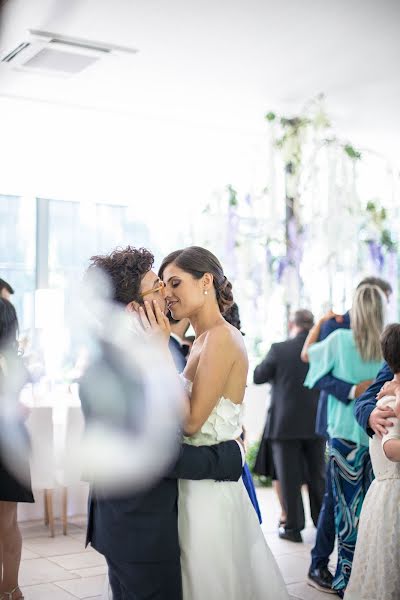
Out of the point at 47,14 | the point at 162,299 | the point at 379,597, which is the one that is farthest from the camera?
the point at 47,14

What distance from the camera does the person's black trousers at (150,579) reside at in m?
2.09

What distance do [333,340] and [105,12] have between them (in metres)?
2.44

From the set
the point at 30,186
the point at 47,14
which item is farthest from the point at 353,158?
the point at 47,14

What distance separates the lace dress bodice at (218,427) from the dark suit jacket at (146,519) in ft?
0.36

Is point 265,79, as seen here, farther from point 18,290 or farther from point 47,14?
point 18,290

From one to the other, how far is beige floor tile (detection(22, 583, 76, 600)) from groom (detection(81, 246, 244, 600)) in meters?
2.00

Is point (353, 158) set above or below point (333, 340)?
above

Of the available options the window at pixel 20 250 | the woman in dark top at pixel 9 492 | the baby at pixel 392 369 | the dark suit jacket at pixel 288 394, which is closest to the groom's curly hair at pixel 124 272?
the baby at pixel 392 369

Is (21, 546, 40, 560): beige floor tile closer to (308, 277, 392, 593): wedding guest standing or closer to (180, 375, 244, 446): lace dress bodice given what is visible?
(308, 277, 392, 593): wedding guest standing

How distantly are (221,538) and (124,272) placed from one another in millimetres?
773

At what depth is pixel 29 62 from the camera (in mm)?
5840

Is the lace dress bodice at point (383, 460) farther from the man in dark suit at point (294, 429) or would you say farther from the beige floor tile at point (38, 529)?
the beige floor tile at point (38, 529)

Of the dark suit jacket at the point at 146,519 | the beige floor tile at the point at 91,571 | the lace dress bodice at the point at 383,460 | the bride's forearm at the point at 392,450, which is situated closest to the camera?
the dark suit jacket at the point at 146,519

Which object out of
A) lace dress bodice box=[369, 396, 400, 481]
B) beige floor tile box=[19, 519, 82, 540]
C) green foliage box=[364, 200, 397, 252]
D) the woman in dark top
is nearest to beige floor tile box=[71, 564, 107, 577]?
the woman in dark top
